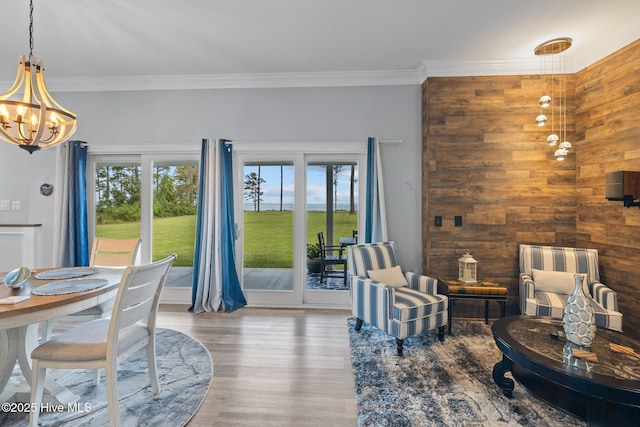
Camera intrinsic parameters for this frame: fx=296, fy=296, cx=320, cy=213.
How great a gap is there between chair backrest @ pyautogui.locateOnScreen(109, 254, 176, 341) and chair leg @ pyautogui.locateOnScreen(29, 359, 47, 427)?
442 mm

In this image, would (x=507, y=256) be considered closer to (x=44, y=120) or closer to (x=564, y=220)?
(x=564, y=220)

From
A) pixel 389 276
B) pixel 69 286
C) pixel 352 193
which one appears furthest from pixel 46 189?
pixel 389 276

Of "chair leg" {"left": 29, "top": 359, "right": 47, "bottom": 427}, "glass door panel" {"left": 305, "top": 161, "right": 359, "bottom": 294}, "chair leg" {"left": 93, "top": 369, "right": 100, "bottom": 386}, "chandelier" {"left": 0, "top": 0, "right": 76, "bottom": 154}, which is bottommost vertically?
"chair leg" {"left": 93, "top": 369, "right": 100, "bottom": 386}

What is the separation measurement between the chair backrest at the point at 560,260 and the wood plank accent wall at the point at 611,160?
17cm

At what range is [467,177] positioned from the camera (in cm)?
348

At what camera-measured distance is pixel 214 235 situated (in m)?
3.75

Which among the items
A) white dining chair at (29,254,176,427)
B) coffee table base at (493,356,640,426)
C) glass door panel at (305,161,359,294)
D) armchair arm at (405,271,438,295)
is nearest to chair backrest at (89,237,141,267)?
white dining chair at (29,254,176,427)

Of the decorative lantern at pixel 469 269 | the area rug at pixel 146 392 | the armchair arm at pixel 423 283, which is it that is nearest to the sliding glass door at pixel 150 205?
the area rug at pixel 146 392

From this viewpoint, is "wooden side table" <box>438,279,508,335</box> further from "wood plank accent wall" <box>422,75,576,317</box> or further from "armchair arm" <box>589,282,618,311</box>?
"armchair arm" <box>589,282,618,311</box>

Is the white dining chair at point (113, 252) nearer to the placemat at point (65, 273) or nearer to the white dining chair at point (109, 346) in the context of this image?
the placemat at point (65, 273)

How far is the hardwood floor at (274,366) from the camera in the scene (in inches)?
75.8

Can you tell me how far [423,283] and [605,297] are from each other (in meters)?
1.56

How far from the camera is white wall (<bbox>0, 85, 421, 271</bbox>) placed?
374 cm

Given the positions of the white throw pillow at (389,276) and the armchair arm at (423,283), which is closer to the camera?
the armchair arm at (423,283)
